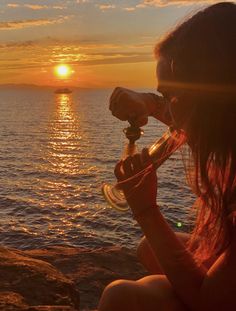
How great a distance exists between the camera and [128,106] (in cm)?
405

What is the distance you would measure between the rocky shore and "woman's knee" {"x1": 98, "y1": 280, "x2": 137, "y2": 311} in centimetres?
232

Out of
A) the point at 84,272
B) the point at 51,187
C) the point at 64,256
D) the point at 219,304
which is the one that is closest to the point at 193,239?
the point at 219,304

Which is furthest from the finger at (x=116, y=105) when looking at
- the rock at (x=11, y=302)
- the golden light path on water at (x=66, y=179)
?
the golden light path on water at (x=66, y=179)

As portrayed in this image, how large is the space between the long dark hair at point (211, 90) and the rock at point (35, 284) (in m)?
4.00

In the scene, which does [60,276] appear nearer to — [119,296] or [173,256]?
[119,296]

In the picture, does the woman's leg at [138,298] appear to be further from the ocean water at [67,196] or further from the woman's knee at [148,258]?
the ocean water at [67,196]

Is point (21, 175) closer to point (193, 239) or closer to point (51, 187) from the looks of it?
point (51, 187)

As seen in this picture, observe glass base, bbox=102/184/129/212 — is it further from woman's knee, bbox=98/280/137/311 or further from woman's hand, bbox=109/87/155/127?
woman's knee, bbox=98/280/137/311

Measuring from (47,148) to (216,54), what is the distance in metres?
53.4

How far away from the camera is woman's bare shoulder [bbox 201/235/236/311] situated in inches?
121

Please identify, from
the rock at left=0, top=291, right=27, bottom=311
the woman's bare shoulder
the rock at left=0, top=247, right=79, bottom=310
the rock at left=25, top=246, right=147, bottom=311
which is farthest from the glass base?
the rock at left=25, top=246, right=147, bottom=311

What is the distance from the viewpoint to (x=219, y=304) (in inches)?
125

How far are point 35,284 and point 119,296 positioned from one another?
4.09 meters

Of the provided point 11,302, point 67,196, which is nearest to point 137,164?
point 11,302
